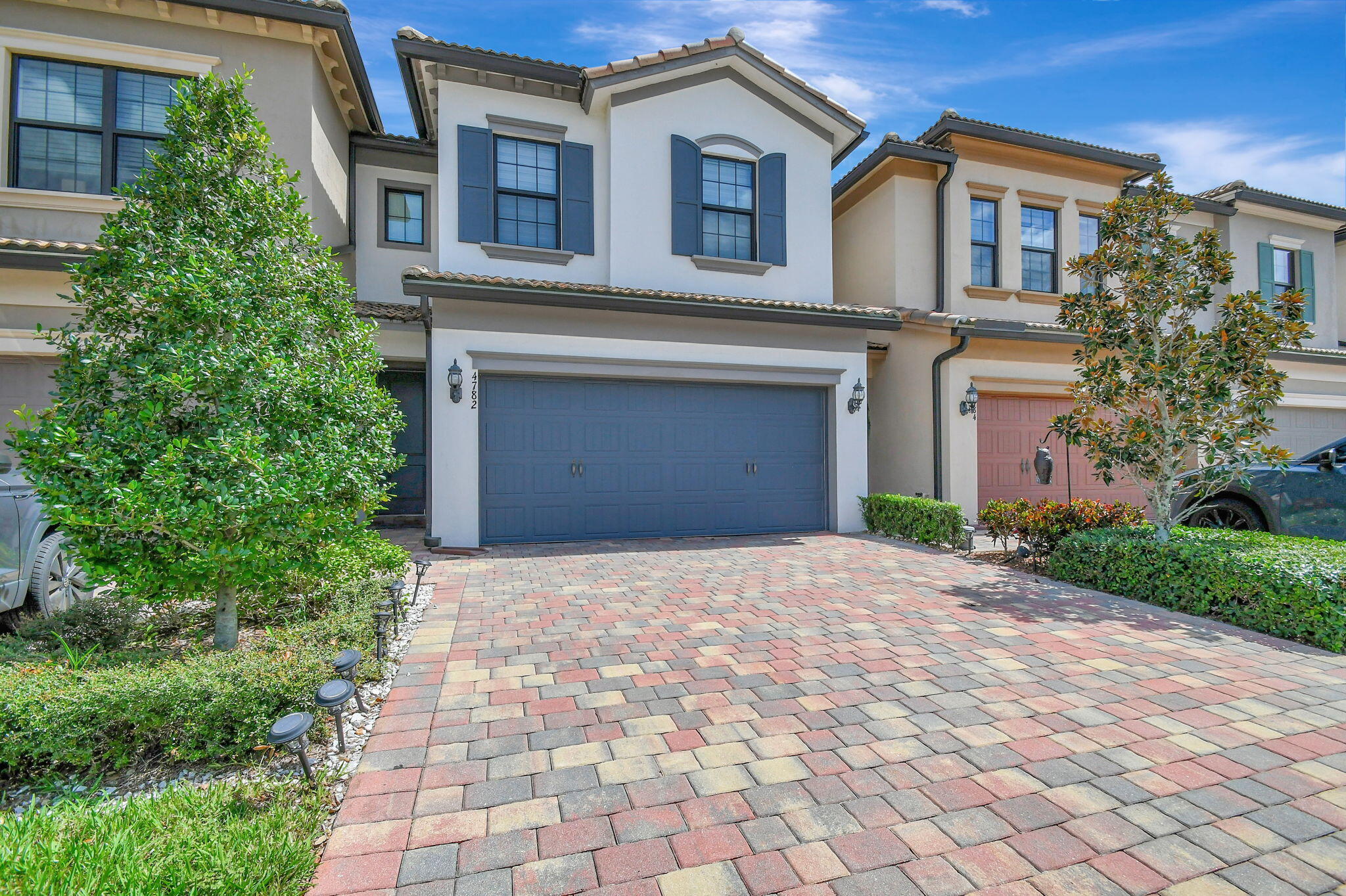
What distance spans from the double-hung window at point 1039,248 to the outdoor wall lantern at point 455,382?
34.8 ft

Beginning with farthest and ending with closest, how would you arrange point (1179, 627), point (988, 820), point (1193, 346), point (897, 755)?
point (1193, 346) → point (1179, 627) → point (897, 755) → point (988, 820)

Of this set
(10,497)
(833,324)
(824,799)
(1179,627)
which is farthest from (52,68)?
(1179,627)

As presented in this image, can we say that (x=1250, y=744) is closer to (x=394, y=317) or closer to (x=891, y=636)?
(x=891, y=636)

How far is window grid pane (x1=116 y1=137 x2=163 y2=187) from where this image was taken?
26.9ft

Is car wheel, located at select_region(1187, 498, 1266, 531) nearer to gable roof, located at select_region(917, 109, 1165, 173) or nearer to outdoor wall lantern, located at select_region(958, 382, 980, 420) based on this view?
outdoor wall lantern, located at select_region(958, 382, 980, 420)

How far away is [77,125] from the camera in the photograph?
809 centimetres

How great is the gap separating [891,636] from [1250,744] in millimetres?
2008

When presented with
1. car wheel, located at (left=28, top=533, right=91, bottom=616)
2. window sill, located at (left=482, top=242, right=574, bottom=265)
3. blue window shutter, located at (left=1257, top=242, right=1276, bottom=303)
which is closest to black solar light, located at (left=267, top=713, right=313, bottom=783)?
car wheel, located at (left=28, top=533, right=91, bottom=616)

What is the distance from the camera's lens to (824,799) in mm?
2488

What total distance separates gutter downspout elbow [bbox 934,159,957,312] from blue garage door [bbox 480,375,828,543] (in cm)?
328

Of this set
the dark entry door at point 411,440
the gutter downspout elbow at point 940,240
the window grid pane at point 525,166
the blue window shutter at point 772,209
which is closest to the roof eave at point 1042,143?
the gutter downspout elbow at point 940,240

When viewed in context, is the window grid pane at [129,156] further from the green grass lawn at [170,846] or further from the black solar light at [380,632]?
the green grass lawn at [170,846]

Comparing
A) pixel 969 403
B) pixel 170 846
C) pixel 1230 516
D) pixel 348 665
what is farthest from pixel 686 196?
pixel 170 846

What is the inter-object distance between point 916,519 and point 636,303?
17.2 feet
